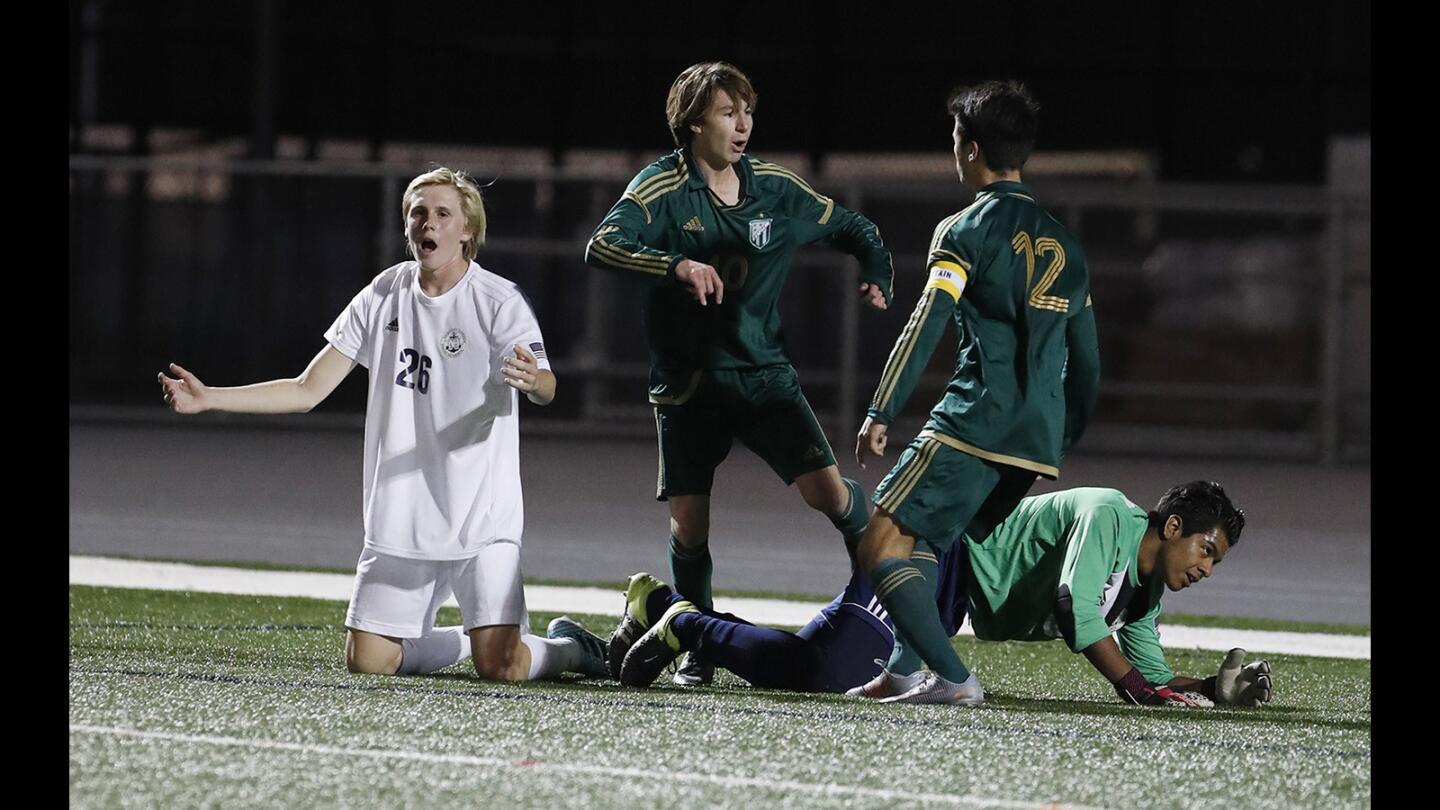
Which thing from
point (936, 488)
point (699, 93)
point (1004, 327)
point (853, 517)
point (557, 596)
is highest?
point (699, 93)

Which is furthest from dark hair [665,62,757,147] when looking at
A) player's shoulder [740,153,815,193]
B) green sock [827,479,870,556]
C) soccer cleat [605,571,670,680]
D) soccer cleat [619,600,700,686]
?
soccer cleat [619,600,700,686]

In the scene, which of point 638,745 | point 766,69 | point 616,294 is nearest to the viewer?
point 638,745

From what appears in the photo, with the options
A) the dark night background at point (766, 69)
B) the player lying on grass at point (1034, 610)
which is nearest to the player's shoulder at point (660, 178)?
the player lying on grass at point (1034, 610)

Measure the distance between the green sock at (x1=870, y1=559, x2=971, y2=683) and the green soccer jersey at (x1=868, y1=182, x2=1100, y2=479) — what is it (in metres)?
0.35

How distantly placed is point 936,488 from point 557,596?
320 cm

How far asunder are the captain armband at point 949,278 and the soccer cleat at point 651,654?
114cm

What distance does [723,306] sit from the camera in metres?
5.89

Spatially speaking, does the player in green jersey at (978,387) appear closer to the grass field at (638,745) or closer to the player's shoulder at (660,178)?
the grass field at (638,745)

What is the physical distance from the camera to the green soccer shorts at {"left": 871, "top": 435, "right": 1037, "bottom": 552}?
5.24 m

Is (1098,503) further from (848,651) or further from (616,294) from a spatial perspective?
(616,294)

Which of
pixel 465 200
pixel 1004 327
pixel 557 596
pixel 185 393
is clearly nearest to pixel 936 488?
pixel 1004 327

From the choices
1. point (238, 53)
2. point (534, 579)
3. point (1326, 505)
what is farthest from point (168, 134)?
point (534, 579)

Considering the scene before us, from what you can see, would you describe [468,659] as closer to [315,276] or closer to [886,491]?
[886,491]

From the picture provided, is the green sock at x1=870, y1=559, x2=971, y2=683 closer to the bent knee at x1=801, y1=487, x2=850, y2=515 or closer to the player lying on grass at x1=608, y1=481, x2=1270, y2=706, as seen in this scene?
the player lying on grass at x1=608, y1=481, x2=1270, y2=706
